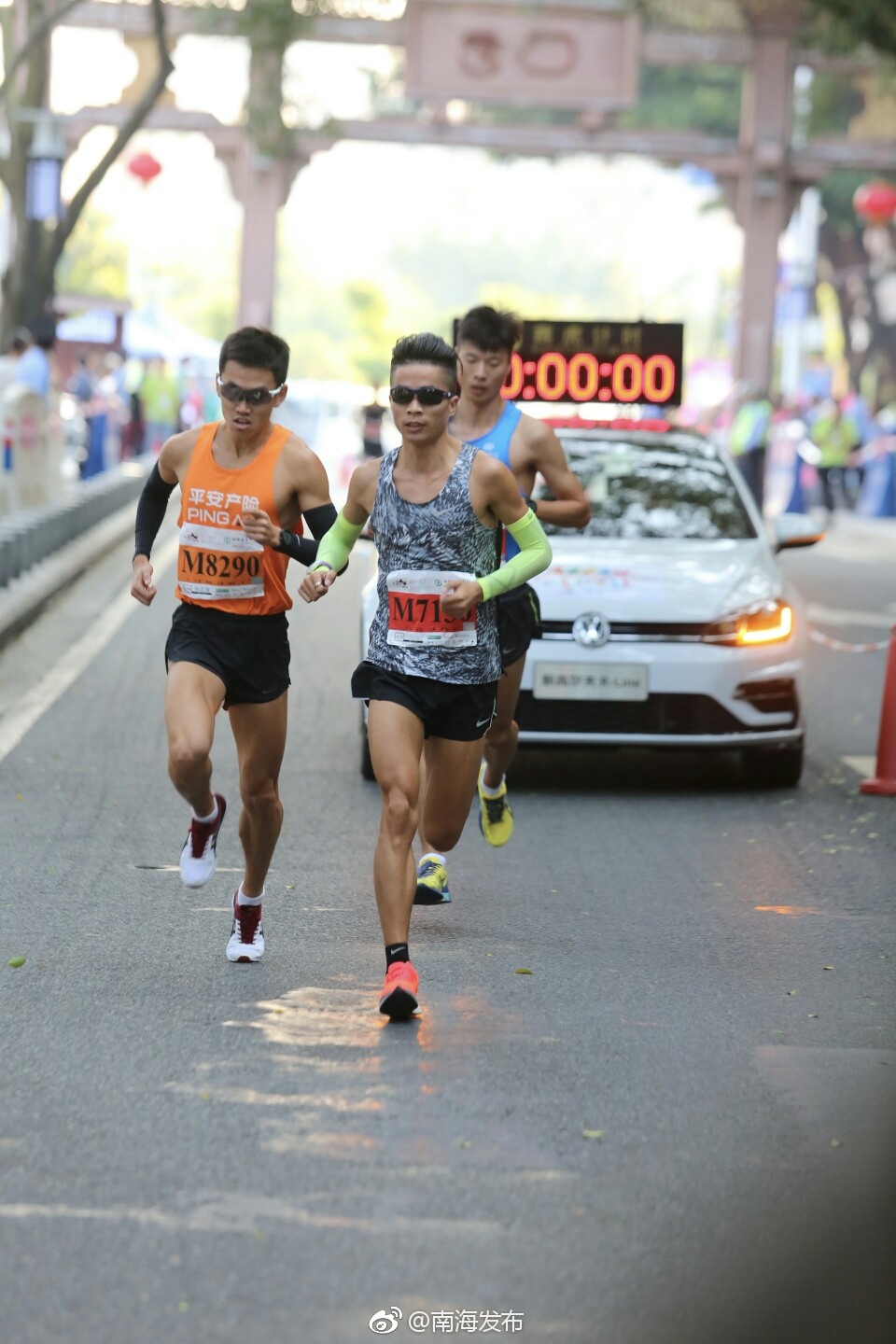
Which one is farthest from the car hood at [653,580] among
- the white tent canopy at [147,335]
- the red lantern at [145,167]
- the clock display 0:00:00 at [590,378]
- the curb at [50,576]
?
the white tent canopy at [147,335]

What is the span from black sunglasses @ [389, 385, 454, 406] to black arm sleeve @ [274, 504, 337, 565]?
44cm

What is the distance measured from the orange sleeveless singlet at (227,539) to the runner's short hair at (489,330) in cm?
140

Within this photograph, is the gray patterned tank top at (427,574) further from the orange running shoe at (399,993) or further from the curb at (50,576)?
the curb at (50,576)

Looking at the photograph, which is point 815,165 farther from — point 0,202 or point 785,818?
point 785,818

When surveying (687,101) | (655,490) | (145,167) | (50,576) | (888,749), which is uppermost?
(687,101)

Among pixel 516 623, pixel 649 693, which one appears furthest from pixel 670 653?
pixel 516 623

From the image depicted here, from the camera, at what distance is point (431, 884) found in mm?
7457

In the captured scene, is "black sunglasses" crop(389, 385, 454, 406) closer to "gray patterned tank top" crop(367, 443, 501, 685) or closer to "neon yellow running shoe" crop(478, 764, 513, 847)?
"gray patterned tank top" crop(367, 443, 501, 685)

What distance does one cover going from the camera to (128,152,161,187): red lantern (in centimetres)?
3397

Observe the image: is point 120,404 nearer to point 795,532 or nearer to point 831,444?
point 831,444

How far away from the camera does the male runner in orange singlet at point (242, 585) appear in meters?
6.44

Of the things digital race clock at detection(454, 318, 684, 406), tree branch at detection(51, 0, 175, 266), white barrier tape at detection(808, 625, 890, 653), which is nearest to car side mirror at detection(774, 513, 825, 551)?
digital race clock at detection(454, 318, 684, 406)

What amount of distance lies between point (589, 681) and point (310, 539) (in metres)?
3.38

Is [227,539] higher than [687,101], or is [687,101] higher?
[687,101]
